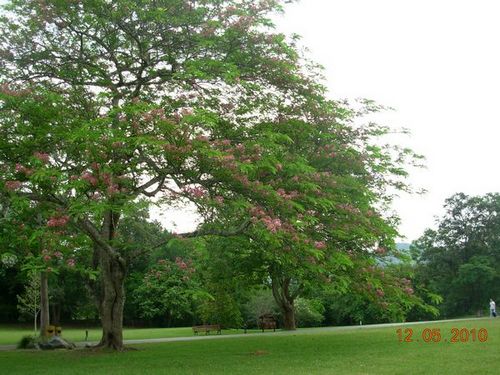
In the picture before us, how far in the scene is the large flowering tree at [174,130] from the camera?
39.5ft

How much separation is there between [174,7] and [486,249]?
45365mm

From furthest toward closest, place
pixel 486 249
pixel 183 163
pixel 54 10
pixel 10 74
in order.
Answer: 1. pixel 486 249
2. pixel 10 74
3. pixel 54 10
4. pixel 183 163

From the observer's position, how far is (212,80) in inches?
602

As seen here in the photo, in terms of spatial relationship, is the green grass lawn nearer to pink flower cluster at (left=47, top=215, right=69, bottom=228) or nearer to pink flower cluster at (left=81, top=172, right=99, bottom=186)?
pink flower cluster at (left=47, top=215, right=69, bottom=228)

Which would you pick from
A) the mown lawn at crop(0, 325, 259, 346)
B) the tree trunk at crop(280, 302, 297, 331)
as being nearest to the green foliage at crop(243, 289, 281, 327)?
the mown lawn at crop(0, 325, 259, 346)

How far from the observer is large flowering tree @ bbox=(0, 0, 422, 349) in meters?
12.0

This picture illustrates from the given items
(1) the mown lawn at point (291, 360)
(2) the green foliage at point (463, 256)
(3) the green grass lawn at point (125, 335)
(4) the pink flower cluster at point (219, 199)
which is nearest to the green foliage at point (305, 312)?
(3) the green grass lawn at point (125, 335)

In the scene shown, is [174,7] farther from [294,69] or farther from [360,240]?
[360,240]

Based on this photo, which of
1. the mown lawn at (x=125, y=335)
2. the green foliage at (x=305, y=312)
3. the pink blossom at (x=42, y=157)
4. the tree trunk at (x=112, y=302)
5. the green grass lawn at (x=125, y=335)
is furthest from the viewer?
the green foliage at (x=305, y=312)

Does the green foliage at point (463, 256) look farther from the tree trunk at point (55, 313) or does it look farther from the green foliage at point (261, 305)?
the tree trunk at point (55, 313)

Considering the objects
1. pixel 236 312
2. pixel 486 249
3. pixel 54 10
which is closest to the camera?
pixel 54 10

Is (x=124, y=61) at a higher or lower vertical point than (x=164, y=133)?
higher

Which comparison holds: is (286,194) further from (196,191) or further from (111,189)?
(111,189)

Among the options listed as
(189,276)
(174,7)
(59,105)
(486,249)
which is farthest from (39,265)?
(486,249)
